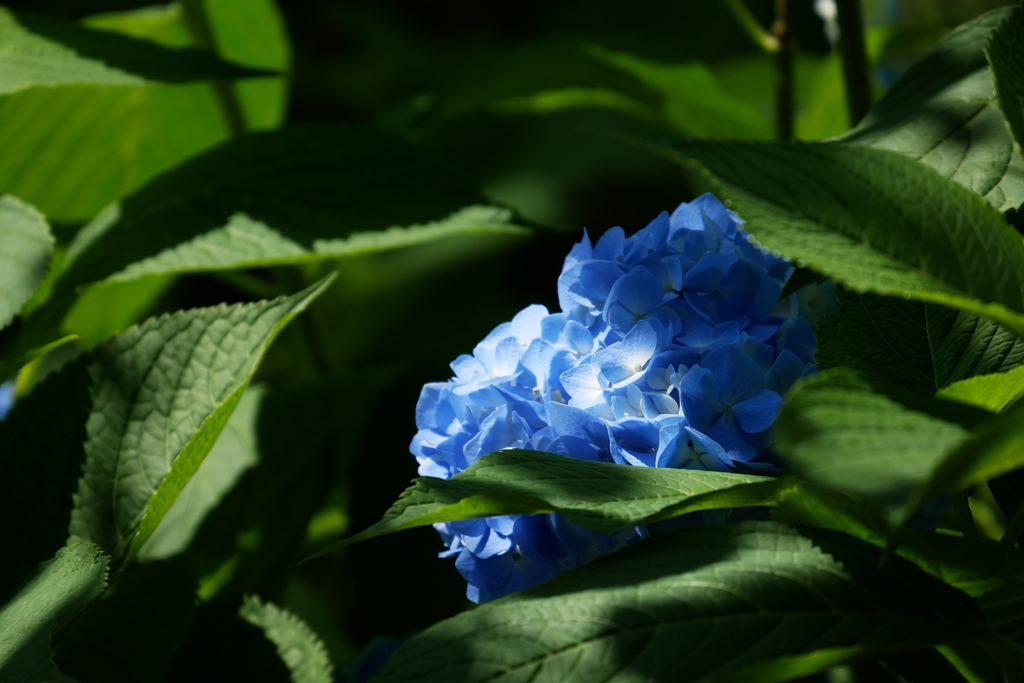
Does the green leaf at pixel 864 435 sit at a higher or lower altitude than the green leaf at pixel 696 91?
higher

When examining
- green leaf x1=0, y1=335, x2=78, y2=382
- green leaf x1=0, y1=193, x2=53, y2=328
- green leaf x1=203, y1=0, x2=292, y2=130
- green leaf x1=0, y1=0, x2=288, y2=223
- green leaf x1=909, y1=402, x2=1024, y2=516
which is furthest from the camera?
green leaf x1=203, y1=0, x2=292, y2=130

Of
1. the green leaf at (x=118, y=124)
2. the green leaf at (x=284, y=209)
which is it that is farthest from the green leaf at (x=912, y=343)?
the green leaf at (x=118, y=124)

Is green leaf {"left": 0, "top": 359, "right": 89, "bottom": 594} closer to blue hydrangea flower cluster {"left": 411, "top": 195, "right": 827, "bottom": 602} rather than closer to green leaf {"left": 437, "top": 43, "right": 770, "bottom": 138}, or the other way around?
blue hydrangea flower cluster {"left": 411, "top": 195, "right": 827, "bottom": 602}

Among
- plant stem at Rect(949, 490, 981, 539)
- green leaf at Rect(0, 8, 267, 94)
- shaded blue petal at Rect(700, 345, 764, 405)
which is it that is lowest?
plant stem at Rect(949, 490, 981, 539)

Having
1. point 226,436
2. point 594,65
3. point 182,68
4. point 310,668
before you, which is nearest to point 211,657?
point 310,668

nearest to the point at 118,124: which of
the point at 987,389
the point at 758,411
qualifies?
the point at 758,411

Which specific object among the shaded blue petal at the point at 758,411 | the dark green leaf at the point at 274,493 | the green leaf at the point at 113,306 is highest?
the shaded blue petal at the point at 758,411

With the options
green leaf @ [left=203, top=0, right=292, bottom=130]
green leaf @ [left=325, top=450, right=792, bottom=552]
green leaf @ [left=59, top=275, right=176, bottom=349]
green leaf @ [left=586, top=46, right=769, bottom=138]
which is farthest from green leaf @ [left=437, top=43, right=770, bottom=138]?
green leaf @ [left=325, top=450, right=792, bottom=552]

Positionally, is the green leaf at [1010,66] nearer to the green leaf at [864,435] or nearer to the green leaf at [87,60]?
the green leaf at [864,435]
